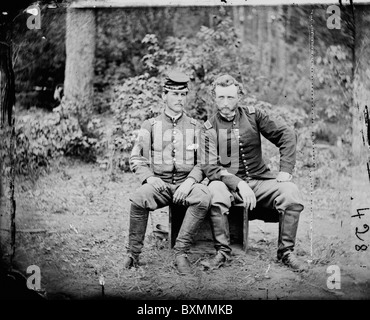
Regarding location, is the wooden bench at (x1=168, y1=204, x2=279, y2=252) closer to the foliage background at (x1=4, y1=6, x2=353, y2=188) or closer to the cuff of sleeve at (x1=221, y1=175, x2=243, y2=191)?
the cuff of sleeve at (x1=221, y1=175, x2=243, y2=191)

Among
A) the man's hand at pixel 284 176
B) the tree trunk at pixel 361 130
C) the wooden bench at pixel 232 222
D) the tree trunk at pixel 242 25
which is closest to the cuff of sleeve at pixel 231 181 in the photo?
the wooden bench at pixel 232 222

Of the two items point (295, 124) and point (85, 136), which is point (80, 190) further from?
point (295, 124)

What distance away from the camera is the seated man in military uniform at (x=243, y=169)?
321 centimetres

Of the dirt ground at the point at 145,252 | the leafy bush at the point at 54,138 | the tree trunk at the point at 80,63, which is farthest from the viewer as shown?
the tree trunk at the point at 80,63

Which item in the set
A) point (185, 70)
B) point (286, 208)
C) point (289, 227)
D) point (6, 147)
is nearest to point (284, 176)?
point (286, 208)

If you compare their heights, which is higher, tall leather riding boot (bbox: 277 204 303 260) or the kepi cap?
the kepi cap

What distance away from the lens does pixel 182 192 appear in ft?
10.5

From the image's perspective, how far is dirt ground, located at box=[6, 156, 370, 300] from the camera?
3.12m

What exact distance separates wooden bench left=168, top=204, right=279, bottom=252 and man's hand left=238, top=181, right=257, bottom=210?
0.09m

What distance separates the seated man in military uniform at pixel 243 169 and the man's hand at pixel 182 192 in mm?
150

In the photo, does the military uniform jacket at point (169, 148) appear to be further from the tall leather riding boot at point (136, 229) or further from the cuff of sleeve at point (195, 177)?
the tall leather riding boot at point (136, 229)

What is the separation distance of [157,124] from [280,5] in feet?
3.66

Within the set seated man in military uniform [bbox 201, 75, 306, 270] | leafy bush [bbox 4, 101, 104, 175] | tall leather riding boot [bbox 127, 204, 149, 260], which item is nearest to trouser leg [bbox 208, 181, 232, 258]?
seated man in military uniform [bbox 201, 75, 306, 270]
